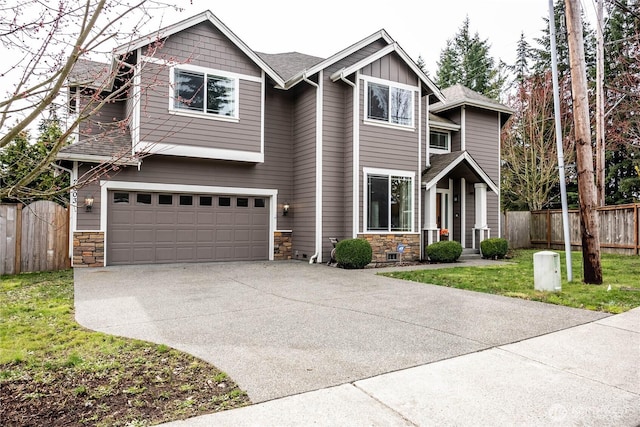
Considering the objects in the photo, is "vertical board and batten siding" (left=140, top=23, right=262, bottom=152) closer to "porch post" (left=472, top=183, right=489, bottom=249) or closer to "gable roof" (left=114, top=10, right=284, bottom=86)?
"gable roof" (left=114, top=10, right=284, bottom=86)

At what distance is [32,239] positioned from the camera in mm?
10016

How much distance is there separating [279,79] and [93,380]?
10753 mm

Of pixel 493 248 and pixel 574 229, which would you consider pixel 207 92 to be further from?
pixel 574 229

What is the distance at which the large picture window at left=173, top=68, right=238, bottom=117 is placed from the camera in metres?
11.3

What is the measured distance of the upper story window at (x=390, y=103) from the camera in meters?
12.4

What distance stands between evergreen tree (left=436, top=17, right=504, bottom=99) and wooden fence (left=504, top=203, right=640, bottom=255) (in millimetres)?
15294

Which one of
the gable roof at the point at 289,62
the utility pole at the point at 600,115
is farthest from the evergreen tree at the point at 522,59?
the gable roof at the point at 289,62

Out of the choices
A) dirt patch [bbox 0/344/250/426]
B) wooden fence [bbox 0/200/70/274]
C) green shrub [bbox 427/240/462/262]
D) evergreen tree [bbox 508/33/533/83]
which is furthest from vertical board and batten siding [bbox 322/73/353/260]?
evergreen tree [bbox 508/33/533/83]

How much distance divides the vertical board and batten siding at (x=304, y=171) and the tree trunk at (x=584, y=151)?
22.1 feet

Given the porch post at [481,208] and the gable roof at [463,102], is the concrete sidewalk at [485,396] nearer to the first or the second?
the porch post at [481,208]

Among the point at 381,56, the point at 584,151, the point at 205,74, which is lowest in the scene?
the point at 584,151

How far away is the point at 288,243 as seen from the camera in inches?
529

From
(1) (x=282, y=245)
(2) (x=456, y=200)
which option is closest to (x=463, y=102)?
(2) (x=456, y=200)

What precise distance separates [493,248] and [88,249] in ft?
40.0
